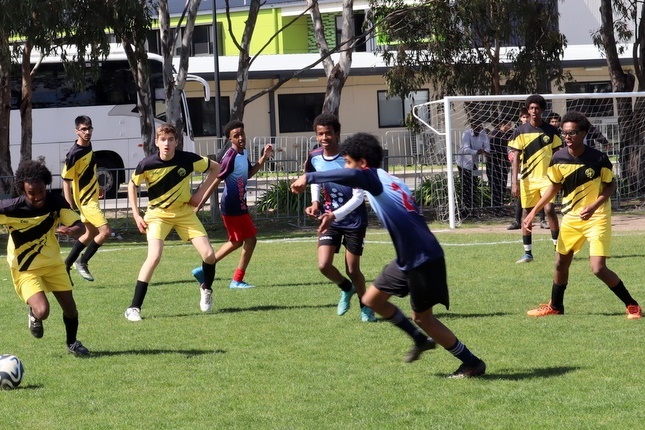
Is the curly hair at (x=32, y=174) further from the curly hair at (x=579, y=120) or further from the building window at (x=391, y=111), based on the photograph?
the building window at (x=391, y=111)

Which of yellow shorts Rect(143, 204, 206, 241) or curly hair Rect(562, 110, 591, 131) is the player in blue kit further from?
yellow shorts Rect(143, 204, 206, 241)

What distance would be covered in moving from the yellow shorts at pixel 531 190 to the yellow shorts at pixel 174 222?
194 inches

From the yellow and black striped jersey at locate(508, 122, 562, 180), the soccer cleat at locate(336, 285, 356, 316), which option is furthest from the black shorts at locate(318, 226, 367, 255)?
the yellow and black striped jersey at locate(508, 122, 562, 180)

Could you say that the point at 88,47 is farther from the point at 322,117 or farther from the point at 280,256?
the point at 322,117

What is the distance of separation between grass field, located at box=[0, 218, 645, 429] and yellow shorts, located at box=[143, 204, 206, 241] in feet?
2.56

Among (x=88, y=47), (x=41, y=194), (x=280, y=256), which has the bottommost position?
(x=280, y=256)

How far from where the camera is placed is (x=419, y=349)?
293 inches

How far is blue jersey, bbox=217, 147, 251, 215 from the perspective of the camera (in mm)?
11859

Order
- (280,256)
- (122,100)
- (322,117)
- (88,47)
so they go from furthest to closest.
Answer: (122,100) → (88,47) → (280,256) → (322,117)

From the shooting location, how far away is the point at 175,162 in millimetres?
10344

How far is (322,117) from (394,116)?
105 feet

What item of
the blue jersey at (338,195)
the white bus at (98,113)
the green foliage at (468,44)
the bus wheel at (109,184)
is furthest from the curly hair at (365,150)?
the white bus at (98,113)

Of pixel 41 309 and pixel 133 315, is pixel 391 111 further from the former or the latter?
pixel 41 309

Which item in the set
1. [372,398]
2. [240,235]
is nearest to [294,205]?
[240,235]
